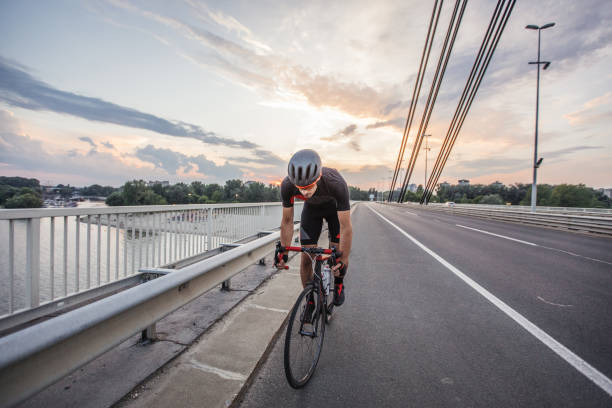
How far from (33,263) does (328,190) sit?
2.94 m

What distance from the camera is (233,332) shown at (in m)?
2.86

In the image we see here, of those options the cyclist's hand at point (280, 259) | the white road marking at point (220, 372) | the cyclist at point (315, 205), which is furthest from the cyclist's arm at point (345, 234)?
the white road marking at point (220, 372)

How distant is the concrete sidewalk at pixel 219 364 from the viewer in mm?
1931

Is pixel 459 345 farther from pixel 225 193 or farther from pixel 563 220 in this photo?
pixel 225 193

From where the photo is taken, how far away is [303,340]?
2383 mm

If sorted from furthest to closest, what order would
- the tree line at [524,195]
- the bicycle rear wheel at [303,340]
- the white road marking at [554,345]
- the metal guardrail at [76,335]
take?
the tree line at [524,195] → the white road marking at [554,345] → the bicycle rear wheel at [303,340] → the metal guardrail at [76,335]

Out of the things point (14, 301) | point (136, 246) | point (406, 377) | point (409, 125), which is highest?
point (409, 125)

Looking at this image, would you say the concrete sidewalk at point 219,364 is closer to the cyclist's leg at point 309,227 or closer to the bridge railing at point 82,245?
the cyclist's leg at point 309,227

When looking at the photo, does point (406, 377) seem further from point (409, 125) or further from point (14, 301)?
point (409, 125)

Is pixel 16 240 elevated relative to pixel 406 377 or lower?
elevated

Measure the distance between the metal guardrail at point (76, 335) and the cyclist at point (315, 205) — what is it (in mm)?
1037

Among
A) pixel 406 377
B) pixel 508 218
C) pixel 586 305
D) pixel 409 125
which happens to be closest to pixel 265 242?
pixel 406 377

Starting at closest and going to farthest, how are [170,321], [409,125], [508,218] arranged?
[170,321] < [508,218] < [409,125]

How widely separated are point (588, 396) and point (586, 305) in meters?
2.63
